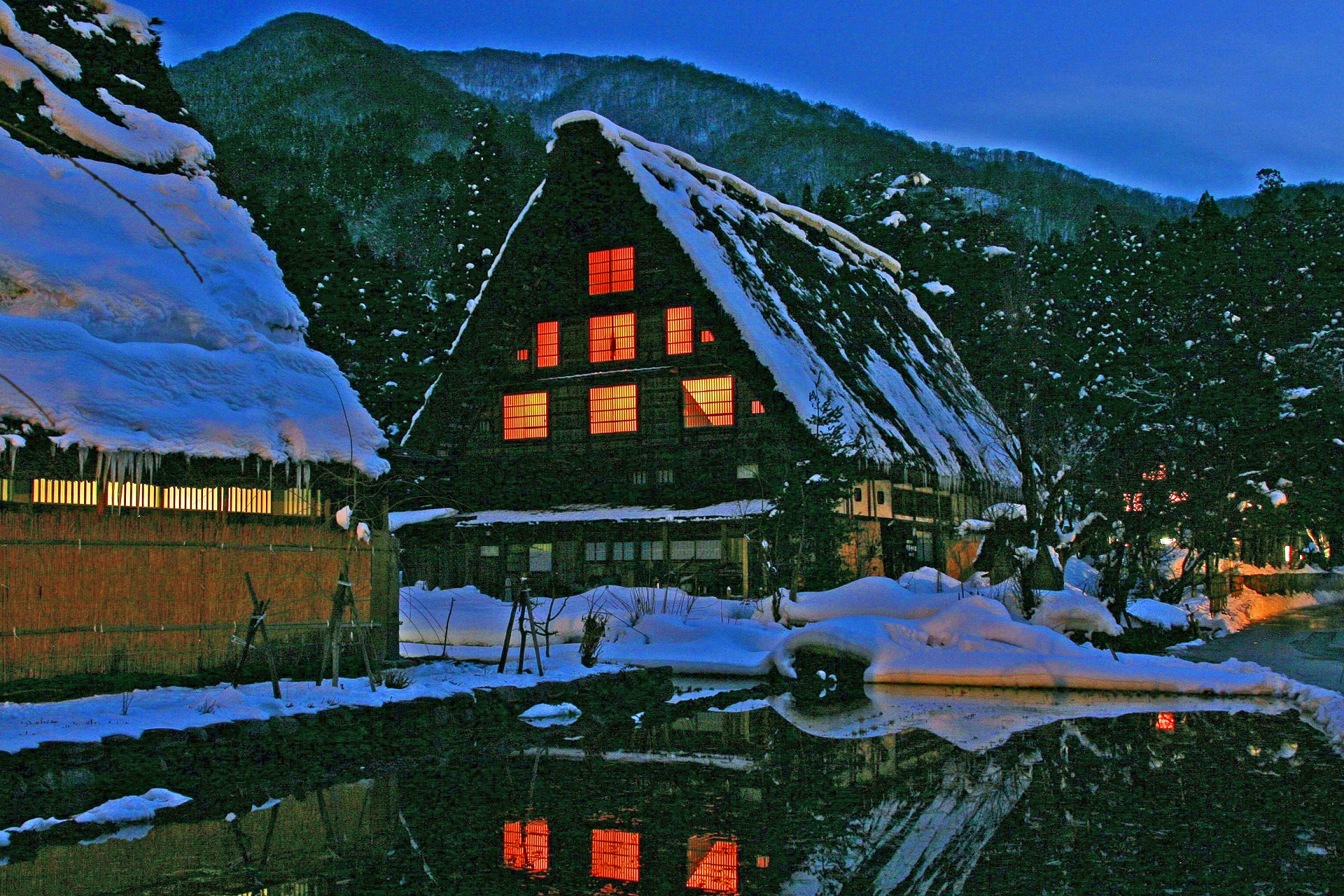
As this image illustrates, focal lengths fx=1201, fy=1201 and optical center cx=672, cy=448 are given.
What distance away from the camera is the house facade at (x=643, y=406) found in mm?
26859

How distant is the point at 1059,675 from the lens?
16.5 meters

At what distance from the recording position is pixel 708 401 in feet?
90.8

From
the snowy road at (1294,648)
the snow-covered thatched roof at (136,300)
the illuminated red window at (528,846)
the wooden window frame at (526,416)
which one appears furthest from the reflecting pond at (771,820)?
the wooden window frame at (526,416)

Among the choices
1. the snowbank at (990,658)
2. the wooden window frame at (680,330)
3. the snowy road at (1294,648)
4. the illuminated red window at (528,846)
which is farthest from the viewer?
the wooden window frame at (680,330)

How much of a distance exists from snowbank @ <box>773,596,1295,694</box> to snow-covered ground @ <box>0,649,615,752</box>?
595 centimetres

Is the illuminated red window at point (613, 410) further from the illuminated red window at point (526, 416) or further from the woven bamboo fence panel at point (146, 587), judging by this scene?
the woven bamboo fence panel at point (146, 587)

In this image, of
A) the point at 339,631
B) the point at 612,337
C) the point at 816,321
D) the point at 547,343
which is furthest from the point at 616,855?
the point at 816,321

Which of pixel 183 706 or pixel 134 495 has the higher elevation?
pixel 134 495

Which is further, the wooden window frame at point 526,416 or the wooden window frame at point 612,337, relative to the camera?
the wooden window frame at point 526,416

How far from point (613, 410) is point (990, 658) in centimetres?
1376

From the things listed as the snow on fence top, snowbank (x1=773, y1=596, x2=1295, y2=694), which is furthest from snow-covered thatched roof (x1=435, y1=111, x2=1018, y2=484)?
snowbank (x1=773, y1=596, x2=1295, y2=694)

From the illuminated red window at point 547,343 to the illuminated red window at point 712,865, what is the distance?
22.7m

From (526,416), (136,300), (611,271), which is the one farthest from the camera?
(526,416)

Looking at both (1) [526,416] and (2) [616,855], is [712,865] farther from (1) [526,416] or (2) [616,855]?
(1) [526,416]
